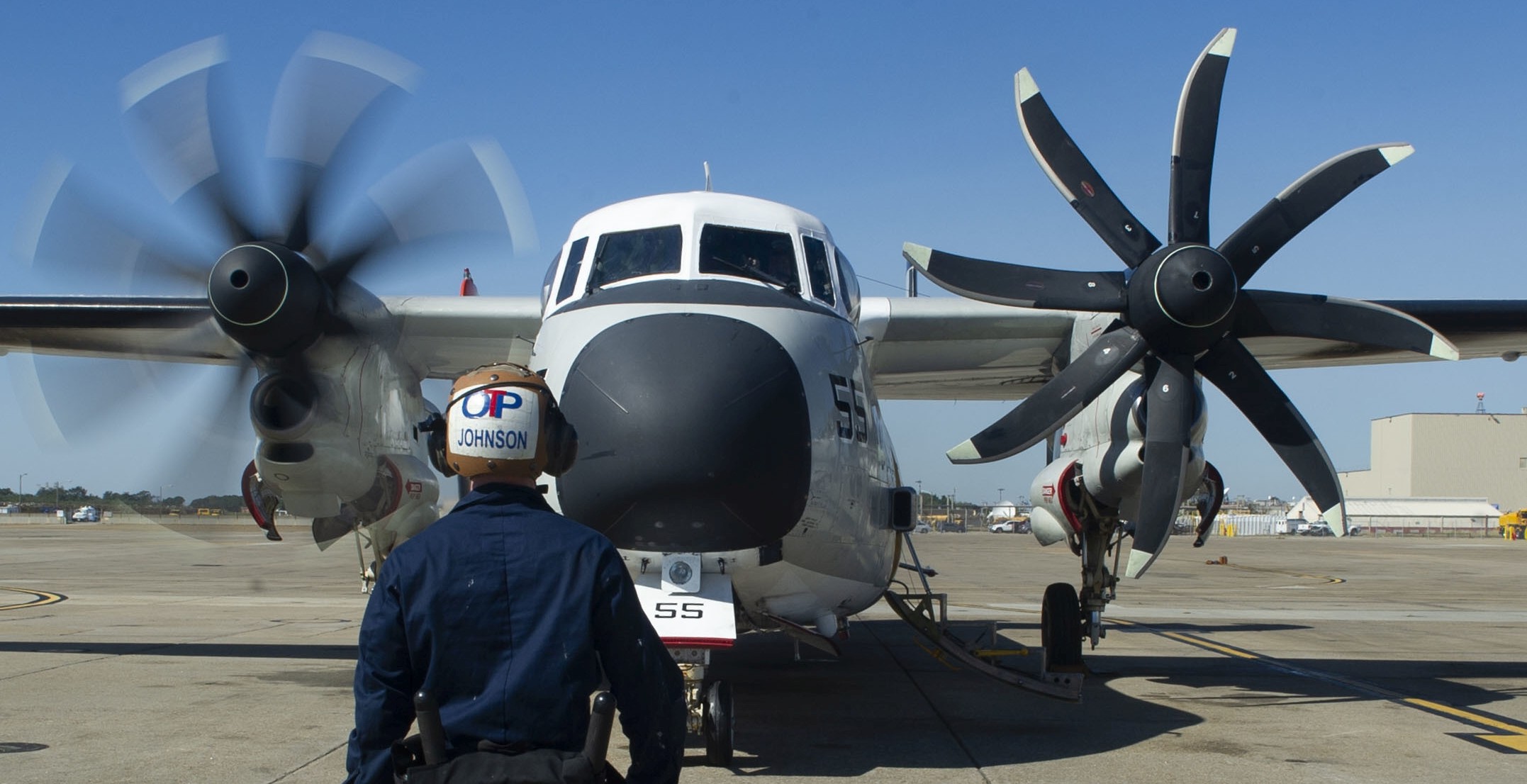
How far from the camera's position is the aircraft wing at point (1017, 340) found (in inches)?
445

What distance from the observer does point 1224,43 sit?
10109mm

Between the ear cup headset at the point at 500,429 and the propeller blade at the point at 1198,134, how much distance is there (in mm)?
7756

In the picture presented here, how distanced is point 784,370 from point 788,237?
1.86 meters

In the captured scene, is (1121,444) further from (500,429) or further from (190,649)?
(190,649)

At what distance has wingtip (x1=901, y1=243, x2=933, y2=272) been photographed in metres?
9.80

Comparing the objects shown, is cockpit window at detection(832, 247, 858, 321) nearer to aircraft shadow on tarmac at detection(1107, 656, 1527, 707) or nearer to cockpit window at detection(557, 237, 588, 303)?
cockpit window at detection(557, 237, 588, 303)

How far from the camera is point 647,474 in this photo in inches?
249

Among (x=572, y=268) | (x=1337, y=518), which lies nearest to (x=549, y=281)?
(x=572, y=268)

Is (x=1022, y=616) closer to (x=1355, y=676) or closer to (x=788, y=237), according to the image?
(x=1355, y=676)

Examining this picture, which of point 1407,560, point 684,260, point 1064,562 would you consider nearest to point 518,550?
point 684,260

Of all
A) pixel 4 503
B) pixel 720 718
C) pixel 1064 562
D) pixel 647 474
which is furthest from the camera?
pixel 4 503

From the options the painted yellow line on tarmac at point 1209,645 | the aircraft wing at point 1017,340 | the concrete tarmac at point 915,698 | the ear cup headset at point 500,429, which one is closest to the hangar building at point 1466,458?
→ the concrete tarmac at point 915,698

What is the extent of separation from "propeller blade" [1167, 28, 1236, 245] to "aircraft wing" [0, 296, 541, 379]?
5601mm

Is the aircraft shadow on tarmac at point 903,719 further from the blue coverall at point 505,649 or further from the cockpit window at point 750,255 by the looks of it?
the blue coverall at point 505,649
